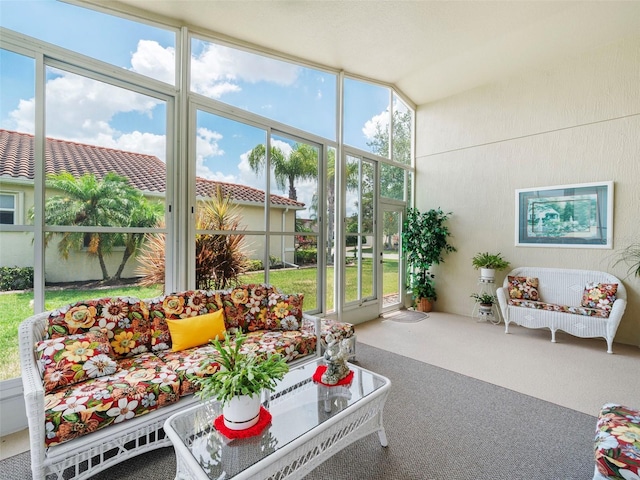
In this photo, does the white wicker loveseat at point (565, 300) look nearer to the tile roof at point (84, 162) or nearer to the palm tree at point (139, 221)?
the tile roof at point (84, 162)

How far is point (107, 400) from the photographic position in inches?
62.2

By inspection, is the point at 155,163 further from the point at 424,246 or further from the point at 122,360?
the point at 424,246

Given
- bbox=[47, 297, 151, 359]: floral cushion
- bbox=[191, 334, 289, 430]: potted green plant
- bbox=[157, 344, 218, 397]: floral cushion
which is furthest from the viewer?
bbox=[47, 297, 151, 359]: floral cushion

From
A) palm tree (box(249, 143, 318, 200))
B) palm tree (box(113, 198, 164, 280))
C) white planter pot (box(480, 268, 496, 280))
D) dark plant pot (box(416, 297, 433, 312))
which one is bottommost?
dark plant pot (box(416, 297, 433, 312))

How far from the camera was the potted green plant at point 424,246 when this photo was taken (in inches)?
209

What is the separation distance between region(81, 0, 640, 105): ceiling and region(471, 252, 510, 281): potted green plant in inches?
116

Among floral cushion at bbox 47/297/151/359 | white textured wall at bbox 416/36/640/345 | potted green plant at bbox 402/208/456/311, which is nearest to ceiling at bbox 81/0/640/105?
white textured wall at bbox 416/36/640/345

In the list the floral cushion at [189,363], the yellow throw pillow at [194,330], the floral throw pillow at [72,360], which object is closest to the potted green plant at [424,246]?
the yellow throw pillow at [194,330]

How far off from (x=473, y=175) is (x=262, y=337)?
4.57 m

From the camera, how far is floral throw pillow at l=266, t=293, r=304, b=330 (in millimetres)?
2824

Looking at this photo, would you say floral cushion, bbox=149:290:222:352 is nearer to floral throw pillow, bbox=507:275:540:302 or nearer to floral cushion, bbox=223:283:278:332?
floral cushion, bbox=223:283:278:332

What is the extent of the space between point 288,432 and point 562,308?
413cm

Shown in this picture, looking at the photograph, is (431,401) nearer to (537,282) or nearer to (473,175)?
(537,282)

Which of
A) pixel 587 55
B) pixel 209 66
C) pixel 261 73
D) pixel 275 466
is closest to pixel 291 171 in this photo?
pixel 261 73
